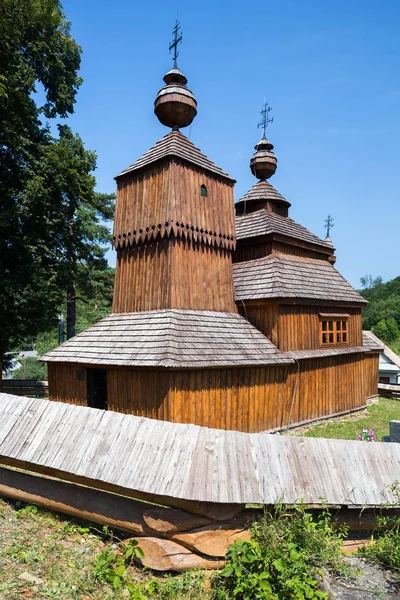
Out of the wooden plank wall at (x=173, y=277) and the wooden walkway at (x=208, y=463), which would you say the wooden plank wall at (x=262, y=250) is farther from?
the wooden walkway at (x=208, y=463)

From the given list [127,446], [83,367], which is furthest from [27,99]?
[127,446]

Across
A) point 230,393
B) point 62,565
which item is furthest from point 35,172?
point 62,565

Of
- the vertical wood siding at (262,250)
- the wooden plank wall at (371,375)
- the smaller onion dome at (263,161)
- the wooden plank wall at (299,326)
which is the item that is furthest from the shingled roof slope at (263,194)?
the wooden plank wall at (371,375)

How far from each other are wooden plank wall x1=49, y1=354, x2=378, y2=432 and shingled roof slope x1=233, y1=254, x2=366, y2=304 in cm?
251

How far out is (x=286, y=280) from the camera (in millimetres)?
13523

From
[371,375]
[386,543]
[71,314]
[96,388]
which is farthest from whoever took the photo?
[71,314]

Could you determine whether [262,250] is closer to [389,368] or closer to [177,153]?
[177,153]

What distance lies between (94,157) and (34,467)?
20.6m

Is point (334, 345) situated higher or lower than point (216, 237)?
lower

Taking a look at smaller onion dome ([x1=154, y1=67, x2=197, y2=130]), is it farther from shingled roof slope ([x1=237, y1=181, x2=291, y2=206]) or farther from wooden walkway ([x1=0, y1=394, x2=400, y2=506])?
wooden walkway ([x1=0, y1=394, x2=400, y2=506])

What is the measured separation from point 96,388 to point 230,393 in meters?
4.89

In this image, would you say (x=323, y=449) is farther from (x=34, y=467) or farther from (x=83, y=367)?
(x=83, y=367)

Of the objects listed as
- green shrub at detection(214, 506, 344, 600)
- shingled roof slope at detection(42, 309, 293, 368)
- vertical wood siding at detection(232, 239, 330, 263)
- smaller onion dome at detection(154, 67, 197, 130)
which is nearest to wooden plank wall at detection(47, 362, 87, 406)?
shingled roof slope at detection(42, 309, 293, 368)

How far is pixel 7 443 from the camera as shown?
20.2 feet
